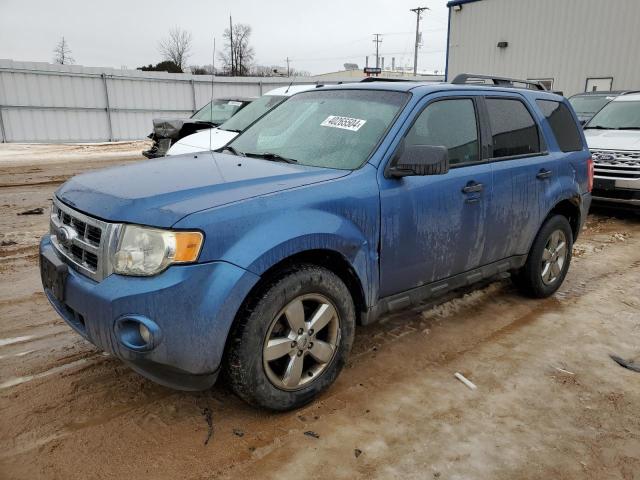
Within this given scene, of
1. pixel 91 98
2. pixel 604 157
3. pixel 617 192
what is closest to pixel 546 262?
pixel 617 192

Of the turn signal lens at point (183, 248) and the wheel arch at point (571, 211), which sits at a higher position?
the turn signal lens at point (183, 248)

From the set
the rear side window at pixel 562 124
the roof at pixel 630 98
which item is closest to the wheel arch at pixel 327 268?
the rear side window at pixel 562 124

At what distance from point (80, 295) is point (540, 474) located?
2393 mm

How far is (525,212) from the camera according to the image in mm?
4039

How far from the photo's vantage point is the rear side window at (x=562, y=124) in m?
4.44

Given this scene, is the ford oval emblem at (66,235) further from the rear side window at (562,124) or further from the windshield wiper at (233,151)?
the rear side window at (562,124)

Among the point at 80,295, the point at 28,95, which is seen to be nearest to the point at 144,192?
the point at 80,295

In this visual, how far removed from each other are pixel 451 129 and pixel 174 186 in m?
2.01

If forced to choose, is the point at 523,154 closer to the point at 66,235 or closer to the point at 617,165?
the point at 66,235

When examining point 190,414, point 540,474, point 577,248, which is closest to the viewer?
point 540,474

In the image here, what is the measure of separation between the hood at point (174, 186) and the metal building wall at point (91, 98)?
18.7 meters

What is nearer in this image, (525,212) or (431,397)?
(431,397)

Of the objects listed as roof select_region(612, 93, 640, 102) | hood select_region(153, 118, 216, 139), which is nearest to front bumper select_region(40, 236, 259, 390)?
hood select_region(153, 118, 216, 139)

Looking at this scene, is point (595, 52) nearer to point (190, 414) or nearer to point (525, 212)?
point (525, 212)
